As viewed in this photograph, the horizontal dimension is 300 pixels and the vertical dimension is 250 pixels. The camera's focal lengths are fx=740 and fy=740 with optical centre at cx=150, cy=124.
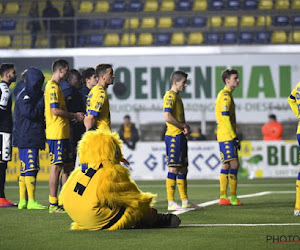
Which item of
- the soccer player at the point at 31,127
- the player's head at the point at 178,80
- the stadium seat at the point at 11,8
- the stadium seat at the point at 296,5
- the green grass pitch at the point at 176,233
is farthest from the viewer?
the stadium seat at the point at 11,8

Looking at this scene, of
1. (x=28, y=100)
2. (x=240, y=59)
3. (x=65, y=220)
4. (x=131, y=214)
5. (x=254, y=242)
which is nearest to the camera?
(x=254, y=242)

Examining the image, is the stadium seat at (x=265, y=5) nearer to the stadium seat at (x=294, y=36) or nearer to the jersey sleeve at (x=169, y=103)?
the stadium seat at (x=294, y=36)

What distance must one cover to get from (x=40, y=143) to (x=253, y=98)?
13649 mm

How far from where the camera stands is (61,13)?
2539cm

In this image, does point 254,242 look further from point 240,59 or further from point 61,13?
point 61,13

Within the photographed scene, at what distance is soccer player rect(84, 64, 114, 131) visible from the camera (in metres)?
9.20

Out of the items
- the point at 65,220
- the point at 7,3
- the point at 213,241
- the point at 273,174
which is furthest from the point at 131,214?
the point at 7,3

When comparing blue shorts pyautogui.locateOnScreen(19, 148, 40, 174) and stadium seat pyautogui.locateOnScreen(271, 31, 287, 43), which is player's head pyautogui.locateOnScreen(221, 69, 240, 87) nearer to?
blue shorts pyautogui.locateOnScreen(19, 148, 40, 174)

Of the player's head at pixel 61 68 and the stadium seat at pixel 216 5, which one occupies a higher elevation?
the stadium seat at pixel 216 5

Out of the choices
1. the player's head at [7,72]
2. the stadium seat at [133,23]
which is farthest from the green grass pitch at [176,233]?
the stadium seat at [133,23]

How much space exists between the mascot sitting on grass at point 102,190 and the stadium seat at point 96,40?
18.0m

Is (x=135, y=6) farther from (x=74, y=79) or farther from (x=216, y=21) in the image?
(x=74, y=79)

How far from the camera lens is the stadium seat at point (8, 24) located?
25631 millimetres

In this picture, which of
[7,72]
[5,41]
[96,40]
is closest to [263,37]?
[96,40]
